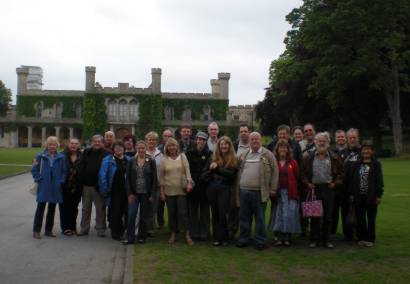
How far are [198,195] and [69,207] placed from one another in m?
2.49

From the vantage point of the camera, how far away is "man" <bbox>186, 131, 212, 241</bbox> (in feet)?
30.1

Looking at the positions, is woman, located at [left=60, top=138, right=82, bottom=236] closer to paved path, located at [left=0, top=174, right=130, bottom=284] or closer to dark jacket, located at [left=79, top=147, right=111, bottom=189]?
dark jacket, located at [left=79, top=147, right=111, bottom=189]

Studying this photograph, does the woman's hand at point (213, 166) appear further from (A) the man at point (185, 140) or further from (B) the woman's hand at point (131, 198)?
(B) the woman's hand at point (131, 198)

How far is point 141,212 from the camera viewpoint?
9148 mm

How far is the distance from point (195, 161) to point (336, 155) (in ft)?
7.74

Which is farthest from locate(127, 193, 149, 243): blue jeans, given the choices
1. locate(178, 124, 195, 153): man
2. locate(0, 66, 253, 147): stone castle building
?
locate(0, 66, 253, 147): stone castle building

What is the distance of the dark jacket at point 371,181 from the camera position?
8648mm

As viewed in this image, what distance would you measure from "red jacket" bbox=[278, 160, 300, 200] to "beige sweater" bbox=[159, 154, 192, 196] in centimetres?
165

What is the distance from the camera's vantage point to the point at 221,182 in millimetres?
8844

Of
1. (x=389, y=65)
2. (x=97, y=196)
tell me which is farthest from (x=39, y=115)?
(x=97, y=196)

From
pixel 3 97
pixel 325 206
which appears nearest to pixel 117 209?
pixel 325 206

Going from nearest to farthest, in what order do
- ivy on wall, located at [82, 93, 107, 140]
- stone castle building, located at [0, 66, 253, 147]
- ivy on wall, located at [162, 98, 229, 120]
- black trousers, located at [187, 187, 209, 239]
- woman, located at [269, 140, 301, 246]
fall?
woman, located at [269, 140, 301, 246] → black trousers, located at [187, 187, 209, 239] → ivy on wall, located at [82, 93, 107, 140] → stone castle building, located at [0, 66, 253, 147] → ivy on wall, located at [162, 98, 229, 120]

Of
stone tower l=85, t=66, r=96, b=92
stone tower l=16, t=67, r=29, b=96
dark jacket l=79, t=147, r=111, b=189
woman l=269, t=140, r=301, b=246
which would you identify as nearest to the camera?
woman l=269, t=140, r=301, b=246

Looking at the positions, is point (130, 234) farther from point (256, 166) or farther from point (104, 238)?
point (256, 166)
